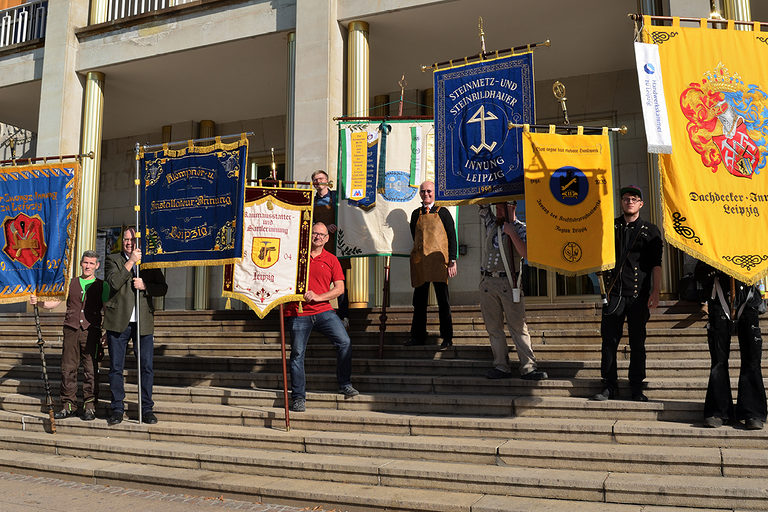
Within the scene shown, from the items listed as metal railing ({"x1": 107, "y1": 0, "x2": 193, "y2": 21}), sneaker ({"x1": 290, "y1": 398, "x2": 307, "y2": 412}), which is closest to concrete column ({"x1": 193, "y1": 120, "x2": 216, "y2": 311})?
metal railing ({"x1": 107, "y1": 0, "x2": 193, "y2": 21})

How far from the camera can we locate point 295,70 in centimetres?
1145

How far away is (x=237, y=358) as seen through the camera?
816 centimetres

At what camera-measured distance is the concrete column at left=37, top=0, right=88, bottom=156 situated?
13352 millimetres

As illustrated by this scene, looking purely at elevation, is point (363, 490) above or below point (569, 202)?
below

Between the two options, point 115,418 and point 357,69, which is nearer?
point 115,418

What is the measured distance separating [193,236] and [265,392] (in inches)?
72.9

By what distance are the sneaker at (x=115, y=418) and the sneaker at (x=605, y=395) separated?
15.7ft

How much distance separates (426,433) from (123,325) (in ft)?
11.2

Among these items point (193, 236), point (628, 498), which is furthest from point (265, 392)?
point (628, 498)

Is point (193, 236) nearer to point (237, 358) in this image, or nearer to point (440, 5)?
point (237, 358)

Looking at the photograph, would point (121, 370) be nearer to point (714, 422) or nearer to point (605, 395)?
point (605, 395)

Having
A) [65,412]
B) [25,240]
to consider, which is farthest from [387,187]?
[65,412]

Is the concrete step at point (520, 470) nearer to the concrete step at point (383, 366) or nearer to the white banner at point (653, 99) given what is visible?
the concrete step at point (383, 366)

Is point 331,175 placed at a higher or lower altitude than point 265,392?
higher
